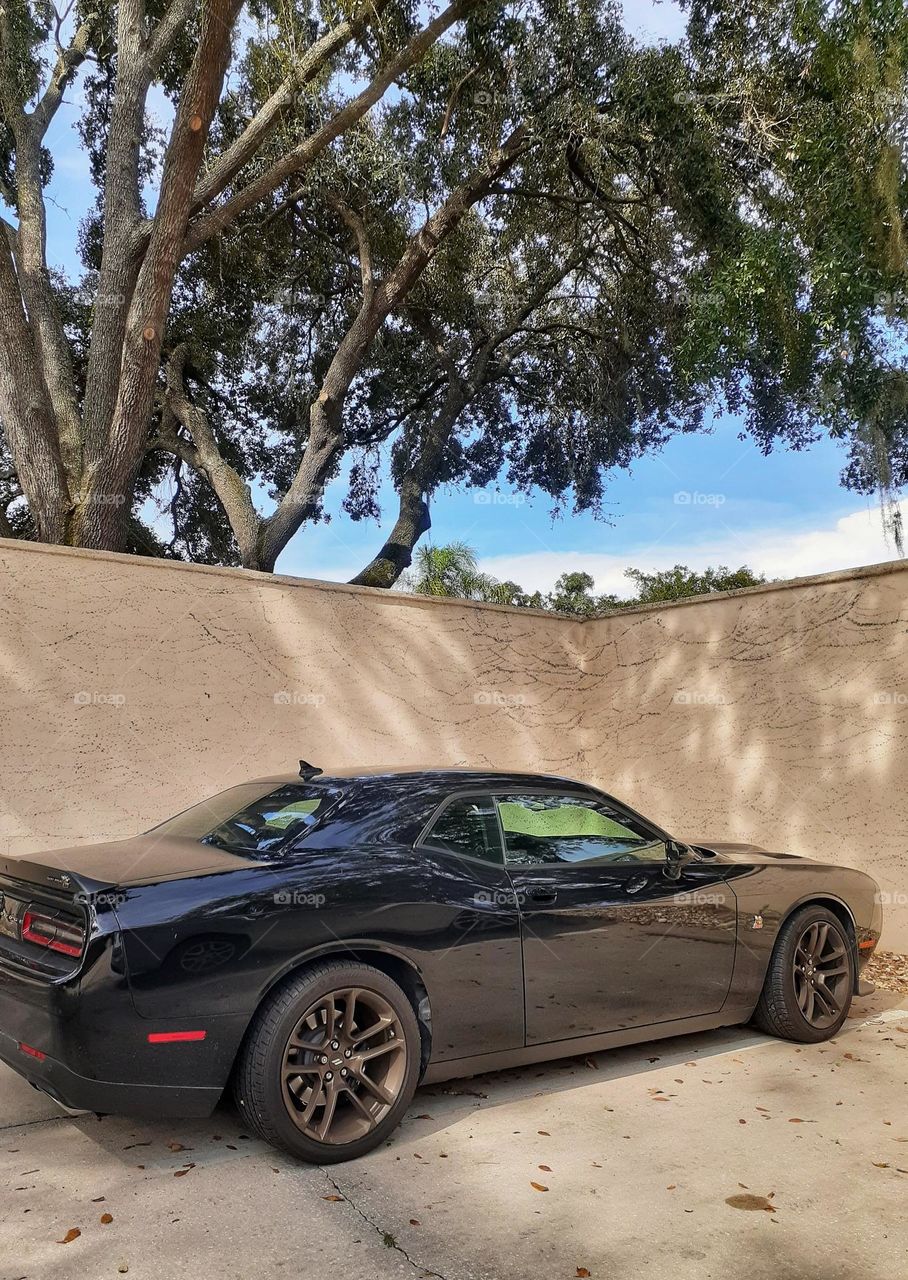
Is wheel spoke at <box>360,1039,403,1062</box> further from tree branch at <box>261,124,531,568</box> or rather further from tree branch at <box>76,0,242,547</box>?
tree branch at <box>261,124,531,568</box>

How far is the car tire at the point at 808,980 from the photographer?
A: 464cm

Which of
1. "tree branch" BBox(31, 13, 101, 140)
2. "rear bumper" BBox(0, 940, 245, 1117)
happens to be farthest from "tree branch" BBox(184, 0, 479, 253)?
"rear bumper" BBox(0, 940, 245, 1117)

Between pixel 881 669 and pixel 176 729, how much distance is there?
5.14 m

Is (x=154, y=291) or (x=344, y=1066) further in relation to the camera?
(x=154, y=291)

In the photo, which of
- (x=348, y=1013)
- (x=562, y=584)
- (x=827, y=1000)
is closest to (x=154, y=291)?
(x=348, y=1013)

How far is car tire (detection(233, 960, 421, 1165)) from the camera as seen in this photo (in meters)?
3.11

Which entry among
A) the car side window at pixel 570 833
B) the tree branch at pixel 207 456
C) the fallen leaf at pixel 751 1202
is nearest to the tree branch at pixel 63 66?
the tree branch at pixel 207 456

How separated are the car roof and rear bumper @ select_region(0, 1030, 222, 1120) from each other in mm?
1320

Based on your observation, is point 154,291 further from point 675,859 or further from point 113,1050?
point 113,1050

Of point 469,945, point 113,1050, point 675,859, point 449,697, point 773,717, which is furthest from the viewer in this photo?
point 449,697

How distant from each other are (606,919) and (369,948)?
3.74 feet

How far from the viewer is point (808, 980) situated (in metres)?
4.76

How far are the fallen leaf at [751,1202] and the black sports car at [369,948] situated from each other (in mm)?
944

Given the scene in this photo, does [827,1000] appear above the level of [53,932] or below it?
below
